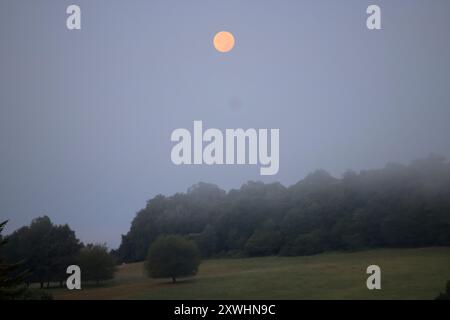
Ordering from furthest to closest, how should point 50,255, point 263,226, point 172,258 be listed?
1. point 263,226
2. point 172,258
3. point 50,255

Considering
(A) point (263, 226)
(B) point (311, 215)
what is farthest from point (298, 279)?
A: (B) point (311, 215)

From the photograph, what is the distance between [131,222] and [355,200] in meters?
7.82

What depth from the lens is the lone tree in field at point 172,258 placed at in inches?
587

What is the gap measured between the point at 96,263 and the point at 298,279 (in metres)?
6.24

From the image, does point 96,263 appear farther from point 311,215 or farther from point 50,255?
point 311,215

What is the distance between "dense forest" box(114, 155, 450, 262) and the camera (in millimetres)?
15663

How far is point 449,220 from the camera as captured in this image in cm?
1566

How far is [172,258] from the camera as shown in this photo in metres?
14.9

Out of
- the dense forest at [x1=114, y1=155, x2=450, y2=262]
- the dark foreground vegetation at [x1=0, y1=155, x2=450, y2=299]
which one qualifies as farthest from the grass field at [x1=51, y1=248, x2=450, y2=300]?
the dense forest at [x1=114, y1=155, x2=450, y2=262]
